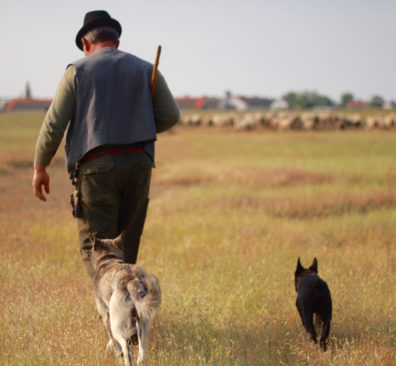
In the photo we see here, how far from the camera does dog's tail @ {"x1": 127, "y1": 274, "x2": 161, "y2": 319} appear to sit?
365cm

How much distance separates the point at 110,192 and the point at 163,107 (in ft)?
2.75

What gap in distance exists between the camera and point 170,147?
30.8 meters

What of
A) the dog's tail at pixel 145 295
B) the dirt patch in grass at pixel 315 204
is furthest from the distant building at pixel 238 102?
the dog's tail at pixel 145 295

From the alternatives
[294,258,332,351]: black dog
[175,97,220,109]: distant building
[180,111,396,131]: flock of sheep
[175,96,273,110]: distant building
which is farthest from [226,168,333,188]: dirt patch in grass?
[175,96,273,110]: distant building

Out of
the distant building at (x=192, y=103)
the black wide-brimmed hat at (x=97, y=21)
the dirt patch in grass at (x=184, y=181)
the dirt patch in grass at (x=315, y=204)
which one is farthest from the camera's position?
the distant building at (x=192, y=103)

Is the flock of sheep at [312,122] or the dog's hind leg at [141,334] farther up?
the dog's hind leg at [141,334]

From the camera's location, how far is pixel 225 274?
7105 mm

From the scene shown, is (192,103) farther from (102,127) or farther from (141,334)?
(141,334)

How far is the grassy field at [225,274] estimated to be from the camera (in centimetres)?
461

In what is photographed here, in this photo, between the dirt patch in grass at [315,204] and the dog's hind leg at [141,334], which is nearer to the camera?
the dog's hind leg at [141,334]

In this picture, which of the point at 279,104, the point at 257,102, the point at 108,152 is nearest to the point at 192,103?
the point at 257,102

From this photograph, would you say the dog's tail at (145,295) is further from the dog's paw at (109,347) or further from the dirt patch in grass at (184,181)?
the dirt patch in grass at (184,181)

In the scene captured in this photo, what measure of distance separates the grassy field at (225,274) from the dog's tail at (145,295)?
64cm

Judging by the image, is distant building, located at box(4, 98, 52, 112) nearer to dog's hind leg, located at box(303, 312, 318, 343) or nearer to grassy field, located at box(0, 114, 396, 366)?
grassy field, located at box(0, 114, 396, 366)
